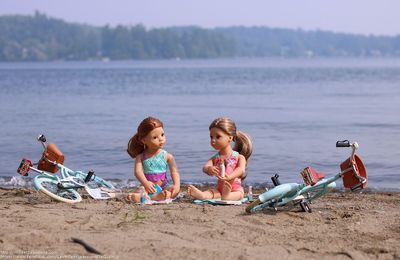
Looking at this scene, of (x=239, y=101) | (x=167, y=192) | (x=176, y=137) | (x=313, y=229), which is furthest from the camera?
(x=239, y=101)

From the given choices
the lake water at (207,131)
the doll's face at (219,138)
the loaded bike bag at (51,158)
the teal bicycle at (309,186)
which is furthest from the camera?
the lake water at (207,131)

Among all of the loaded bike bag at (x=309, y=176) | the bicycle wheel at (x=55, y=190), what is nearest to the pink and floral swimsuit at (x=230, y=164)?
the loaded bike bag at (x=309, y=176)

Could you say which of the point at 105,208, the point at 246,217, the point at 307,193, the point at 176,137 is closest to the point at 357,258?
the point at 246,217

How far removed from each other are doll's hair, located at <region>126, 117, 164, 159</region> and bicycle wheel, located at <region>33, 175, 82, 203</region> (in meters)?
0.84

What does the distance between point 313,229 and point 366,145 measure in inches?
390

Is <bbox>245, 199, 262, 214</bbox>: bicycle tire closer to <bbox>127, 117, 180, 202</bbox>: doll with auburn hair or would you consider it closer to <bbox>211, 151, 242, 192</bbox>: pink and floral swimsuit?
<bbox>211, 151, 242, 192</bbox>: pink and floral swimsuit

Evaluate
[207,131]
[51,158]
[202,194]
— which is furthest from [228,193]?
[207,131]

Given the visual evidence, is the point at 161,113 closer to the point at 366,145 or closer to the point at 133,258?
the point at 366,145

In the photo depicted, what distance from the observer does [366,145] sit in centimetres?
1661

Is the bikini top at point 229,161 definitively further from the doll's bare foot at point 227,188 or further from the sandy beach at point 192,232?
the sandy beach at point 192,232

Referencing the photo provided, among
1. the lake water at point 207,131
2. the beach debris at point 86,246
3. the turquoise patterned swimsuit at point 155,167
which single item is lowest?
the lake water at point 207,131

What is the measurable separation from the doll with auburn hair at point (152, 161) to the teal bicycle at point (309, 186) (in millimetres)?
1343

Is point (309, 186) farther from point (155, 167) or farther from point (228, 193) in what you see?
point (155, 167)

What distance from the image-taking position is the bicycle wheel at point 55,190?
8.66 meters
